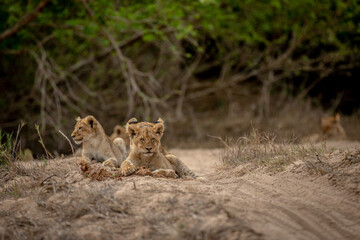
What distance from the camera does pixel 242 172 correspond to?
20.6ft

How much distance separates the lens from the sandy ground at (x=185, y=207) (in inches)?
152

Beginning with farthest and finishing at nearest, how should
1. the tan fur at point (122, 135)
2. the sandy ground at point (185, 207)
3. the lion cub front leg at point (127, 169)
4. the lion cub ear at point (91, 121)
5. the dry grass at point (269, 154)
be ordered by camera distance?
the tan fur at point (122, 135)
the lion cub ear at point (91, 121)
the dry grass at point (269, 154)
the lion cub front leg at point (127, 169)
the sandy ground at point (185, 207)

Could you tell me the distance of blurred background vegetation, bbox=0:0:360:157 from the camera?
1237cm

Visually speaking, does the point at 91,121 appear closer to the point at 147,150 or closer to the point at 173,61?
the point at 147,150

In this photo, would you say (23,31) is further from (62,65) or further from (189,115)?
(189,115)

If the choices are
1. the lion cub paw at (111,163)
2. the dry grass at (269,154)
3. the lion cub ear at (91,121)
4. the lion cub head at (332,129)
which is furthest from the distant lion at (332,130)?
the lion cub ear at (91,121)

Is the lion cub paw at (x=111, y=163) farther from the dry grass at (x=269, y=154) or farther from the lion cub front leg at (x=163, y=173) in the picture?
the dry grass at (x=269, y=154)

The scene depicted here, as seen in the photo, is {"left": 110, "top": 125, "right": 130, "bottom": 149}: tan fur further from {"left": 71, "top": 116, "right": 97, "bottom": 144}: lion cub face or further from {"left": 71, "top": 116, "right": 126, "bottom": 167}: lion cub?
{"left": 71, "top": 116, "right": 97, "bottom": 144}: lion cub face

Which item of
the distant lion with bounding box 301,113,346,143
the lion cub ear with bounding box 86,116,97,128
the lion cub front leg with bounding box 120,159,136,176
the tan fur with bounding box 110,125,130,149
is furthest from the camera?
the distant lion with bounding box 301,113,346,143

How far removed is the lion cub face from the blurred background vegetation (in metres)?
4.71

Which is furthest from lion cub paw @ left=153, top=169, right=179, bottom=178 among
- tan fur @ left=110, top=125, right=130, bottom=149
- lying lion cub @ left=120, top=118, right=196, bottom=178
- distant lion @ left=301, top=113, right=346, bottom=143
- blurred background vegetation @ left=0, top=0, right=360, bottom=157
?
distant lion @ left=301, top=113, right=346, bottom=143

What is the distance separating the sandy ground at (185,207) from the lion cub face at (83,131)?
1351mm

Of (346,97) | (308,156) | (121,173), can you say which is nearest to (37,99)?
(121,173)

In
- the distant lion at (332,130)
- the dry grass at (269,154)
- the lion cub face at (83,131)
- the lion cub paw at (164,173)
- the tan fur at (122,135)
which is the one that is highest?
the lion cub face at (83,131)
